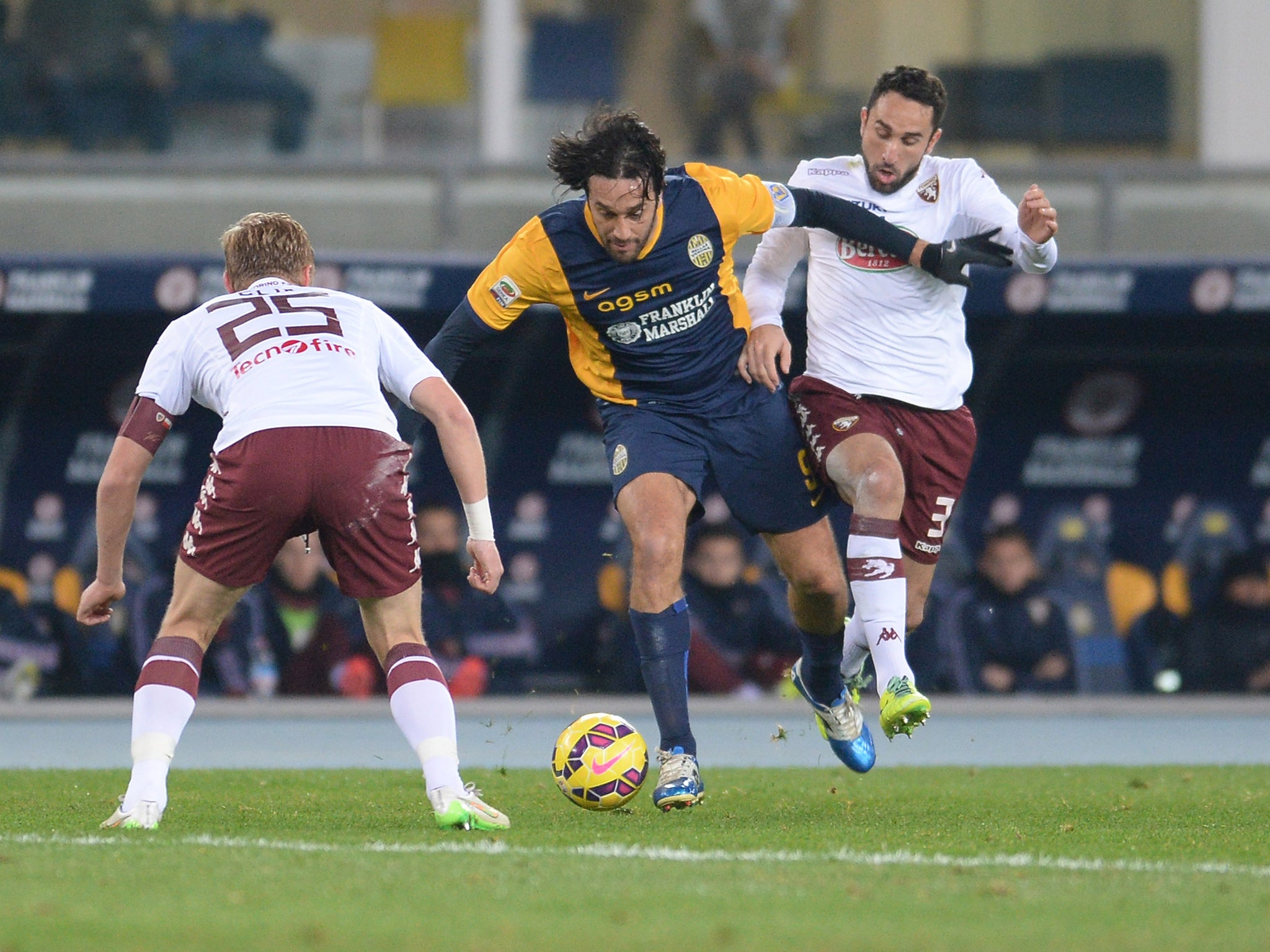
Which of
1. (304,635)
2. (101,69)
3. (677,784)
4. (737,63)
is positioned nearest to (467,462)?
(677,784)

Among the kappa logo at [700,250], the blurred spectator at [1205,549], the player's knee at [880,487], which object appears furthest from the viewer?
the blurred spectator at [1205,549]

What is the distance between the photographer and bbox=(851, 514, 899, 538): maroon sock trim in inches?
248

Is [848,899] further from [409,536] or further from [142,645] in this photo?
[142,645]

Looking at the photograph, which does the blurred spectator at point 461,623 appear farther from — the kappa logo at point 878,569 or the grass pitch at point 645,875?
the kappa logo at point 878,569

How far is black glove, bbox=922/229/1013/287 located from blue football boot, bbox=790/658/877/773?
1.50 meters

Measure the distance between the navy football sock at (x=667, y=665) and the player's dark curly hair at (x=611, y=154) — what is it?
4.30 feet

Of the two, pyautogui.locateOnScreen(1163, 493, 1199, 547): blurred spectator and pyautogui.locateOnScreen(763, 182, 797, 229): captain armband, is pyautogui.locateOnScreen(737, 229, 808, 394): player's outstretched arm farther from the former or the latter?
pyautogui.locateOnScreen(1163, 493, 1199, 547): blurred spectator

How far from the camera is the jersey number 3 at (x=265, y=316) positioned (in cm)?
534

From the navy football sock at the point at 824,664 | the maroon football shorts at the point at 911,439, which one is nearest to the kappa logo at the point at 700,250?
the maroon football shorts at the point at 911,439

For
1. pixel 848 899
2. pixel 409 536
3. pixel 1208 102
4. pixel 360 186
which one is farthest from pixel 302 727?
pixel 1208 102

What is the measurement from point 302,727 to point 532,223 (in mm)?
5337

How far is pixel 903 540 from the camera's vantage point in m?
6.79

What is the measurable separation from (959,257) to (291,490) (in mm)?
2467

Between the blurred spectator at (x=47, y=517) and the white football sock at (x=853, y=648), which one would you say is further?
the blurred spectator at (x=47, y=517)
